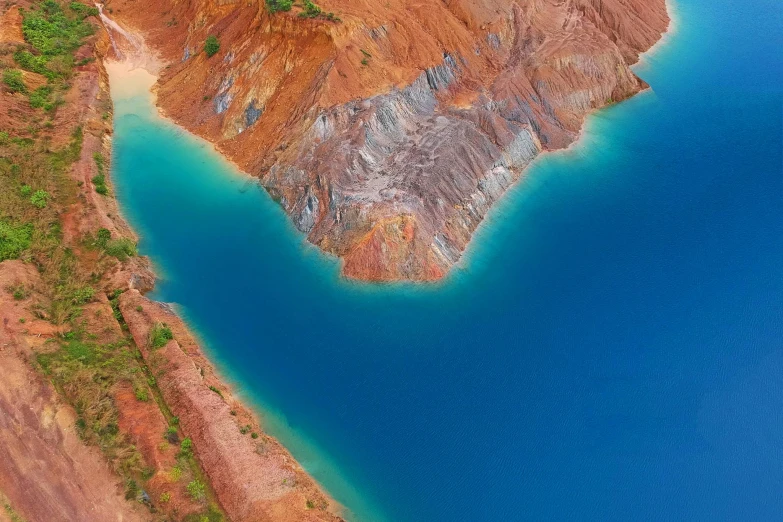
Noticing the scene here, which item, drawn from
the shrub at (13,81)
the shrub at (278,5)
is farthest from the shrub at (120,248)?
the shrub at (278,5)

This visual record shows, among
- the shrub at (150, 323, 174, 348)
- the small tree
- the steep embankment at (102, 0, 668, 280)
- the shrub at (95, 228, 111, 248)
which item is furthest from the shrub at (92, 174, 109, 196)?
the small tree

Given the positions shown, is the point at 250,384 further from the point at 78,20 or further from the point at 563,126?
the point at 78,20

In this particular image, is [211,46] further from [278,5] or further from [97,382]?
[97,382]

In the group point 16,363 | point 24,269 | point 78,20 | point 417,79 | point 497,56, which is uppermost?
point 497,56

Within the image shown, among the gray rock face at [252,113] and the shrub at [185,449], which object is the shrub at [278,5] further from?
the shrub at [185,449]

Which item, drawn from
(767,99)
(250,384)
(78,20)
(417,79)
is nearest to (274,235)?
(250,384)

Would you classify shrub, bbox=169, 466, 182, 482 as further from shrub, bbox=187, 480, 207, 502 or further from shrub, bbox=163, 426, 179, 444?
shrub, bbox=163, 426, 179, 444
